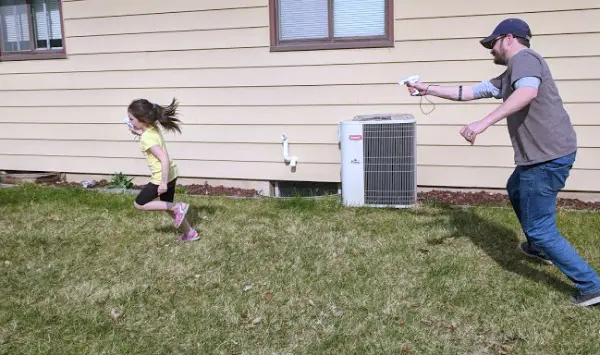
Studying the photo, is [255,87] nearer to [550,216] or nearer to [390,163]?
[390,163]

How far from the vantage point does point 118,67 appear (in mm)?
7344

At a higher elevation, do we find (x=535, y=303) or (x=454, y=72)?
(x=454, y=72)

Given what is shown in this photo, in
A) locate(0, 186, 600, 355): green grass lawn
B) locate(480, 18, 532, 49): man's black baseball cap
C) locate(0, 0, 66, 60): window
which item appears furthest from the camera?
locate(0, 0, 66, 60): window

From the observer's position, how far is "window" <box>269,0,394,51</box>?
634 centimetres

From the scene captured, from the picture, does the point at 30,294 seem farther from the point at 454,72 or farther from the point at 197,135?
the point at 454,72

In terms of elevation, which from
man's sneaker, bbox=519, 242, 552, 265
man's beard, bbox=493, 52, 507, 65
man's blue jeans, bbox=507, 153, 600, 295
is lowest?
man's sneaker, bbox=519, 242, 552, 265

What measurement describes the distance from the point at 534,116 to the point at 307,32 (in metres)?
3.57

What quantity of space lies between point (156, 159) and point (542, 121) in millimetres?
3085

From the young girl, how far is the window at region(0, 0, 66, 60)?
11.0 feet

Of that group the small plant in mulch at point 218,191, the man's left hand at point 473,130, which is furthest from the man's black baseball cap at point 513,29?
the small plant in mulch at point 218,191

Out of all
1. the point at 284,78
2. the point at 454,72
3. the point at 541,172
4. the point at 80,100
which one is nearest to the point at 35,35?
the point at 80,100

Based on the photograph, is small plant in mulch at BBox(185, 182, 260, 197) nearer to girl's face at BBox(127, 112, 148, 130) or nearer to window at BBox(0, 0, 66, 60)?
girl's face at BBox(127, 112, 148, 130)

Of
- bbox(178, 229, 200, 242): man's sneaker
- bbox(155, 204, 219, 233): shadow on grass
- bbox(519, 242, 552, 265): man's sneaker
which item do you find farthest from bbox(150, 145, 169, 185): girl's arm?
bbox(519, 242, 552, 265): man's sneaker

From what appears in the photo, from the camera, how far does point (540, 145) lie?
358cm
